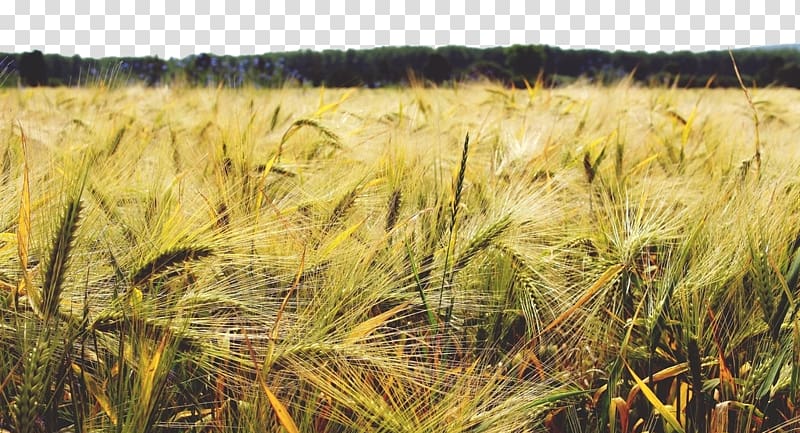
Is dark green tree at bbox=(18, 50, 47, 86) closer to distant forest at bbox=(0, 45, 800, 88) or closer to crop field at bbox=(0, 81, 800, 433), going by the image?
distant forest at bbox=(0, 45, 800, 88)

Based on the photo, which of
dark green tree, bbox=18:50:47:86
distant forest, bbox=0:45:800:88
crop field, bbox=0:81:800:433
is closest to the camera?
crop field, bbox=0:81:800:433

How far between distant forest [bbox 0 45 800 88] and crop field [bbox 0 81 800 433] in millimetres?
889

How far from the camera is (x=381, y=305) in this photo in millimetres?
1186

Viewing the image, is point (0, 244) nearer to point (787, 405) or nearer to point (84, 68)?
point (787, 405)

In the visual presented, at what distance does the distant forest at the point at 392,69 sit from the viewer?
3848 millimetres

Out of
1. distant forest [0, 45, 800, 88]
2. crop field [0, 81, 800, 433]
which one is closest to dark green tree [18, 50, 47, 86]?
distant forest [0, 45, 800, 88]

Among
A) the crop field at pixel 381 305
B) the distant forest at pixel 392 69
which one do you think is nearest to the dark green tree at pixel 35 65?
the distant forest at pixel 392 69

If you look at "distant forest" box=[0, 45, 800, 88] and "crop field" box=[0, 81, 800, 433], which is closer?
"crop field" box=[0, 81, 800, 433]

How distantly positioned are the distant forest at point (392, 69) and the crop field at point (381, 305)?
2.92ft

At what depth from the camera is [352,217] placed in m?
1.38

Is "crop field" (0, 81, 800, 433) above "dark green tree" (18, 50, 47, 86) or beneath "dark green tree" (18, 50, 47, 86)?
beneath

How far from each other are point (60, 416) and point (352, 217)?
0.66 meters

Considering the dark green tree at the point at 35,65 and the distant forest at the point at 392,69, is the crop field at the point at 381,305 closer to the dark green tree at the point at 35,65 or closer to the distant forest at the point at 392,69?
the distant forest at the point at 392,69

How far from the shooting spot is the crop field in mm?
850
